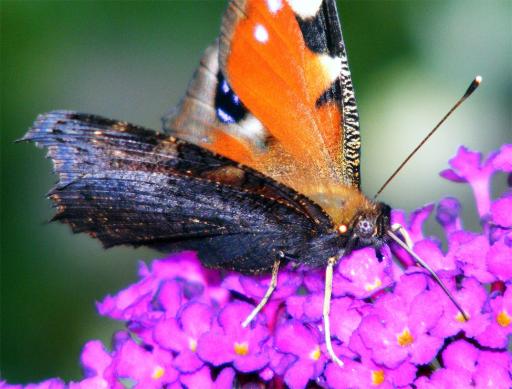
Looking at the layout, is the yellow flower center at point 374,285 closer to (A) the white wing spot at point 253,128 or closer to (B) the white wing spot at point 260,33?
(A) the white wing spot at point 253,128

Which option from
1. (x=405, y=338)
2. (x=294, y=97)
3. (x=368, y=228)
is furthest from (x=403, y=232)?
(x=294, y=97)

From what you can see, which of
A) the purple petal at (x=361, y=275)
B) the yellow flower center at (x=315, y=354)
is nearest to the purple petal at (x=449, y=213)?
the purple petal at (x=361, y=275)

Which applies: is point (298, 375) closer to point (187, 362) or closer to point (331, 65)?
point (187, 362)

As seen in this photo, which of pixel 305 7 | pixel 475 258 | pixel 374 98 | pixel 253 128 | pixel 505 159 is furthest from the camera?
pixel 374 98

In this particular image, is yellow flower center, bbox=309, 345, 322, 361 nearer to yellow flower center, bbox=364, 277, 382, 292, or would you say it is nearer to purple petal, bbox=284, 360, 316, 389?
purple petal, bbox=284, 360, 316, 389

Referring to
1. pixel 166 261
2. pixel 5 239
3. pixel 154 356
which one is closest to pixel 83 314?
pixel 5 239
